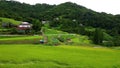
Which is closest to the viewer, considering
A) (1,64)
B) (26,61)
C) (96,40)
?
(1,64)

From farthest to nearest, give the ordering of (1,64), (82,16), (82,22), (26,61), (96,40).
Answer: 1. (82,16)
2. (82,22)
3. (96,40)
4. (26,61)
5. (1,64)

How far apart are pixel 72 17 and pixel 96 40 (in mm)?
75710

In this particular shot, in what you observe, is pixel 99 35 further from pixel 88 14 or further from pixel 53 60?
pixel 88 14

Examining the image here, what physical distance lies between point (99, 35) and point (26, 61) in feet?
158

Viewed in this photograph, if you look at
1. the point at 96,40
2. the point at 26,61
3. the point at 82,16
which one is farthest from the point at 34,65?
the point at 82,16

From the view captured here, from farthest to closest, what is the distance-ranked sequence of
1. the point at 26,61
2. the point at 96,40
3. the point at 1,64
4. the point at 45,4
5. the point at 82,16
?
the point at 45,4, the point at 82,16, the point at 96,40, the point at 26,61, the point at 1,64

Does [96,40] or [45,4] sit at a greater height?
[45,4]

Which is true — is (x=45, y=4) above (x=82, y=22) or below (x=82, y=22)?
above

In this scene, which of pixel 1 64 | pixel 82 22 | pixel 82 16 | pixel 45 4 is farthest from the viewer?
pixel 45 4

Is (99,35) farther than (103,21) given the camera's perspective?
No

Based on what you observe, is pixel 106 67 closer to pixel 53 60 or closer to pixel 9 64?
pixel 53 60

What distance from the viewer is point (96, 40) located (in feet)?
206

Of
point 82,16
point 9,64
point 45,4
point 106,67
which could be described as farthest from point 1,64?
point 45,4

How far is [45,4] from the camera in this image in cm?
19175
